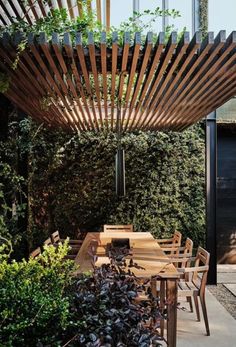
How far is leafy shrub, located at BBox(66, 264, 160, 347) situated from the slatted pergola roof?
182cm

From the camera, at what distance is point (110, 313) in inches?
70.4

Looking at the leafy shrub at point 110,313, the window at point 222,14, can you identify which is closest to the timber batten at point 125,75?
the leafy shrub at point 110,313

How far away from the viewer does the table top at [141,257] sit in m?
3.55

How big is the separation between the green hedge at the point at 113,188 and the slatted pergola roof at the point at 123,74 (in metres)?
1.28

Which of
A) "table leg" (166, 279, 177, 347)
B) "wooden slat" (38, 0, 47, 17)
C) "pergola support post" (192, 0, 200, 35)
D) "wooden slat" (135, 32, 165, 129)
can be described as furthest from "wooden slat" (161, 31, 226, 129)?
"pergola support post" (192, 0, 200, 35)

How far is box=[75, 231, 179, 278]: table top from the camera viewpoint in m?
3.55

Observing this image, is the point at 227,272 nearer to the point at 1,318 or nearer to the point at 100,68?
the point at 100,68

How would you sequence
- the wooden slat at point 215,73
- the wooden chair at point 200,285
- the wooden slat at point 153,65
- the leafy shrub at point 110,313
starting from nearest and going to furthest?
1. the leafy shrub at point 110,313
2. the wooden slat at point 153,65
3. the wooden slat at point 215,73
4. the wooden chair at point 200,285

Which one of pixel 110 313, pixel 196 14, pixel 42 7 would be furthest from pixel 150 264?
pixel 196 14

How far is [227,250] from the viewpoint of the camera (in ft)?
28.0

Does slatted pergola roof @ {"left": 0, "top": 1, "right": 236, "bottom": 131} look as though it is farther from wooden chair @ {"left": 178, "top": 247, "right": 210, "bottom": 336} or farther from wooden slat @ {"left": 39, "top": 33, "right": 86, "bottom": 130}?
wooden chair @ {"left": 178, "top": 247, "right": 210, "bottom": 336}

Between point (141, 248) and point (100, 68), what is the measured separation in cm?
203

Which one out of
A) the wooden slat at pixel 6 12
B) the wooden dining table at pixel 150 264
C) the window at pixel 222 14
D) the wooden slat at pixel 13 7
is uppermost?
the window at pixel 222 14

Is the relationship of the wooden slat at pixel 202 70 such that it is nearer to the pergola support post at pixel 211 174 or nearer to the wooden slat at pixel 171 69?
the wooden slat at pixel 171 69
